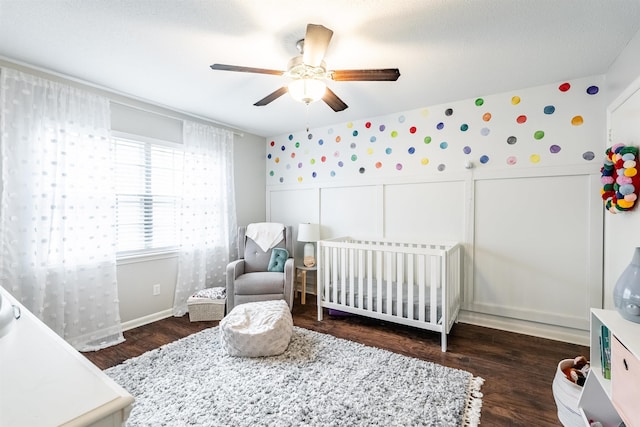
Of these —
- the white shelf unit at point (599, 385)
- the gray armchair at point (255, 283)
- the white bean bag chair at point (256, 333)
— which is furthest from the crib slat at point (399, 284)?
the white shelf unit at point (599, 385)

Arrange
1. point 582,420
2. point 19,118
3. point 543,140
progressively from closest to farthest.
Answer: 1. point 582,420
2. point 19,118
3. point 543,140

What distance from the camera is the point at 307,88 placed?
1783 mm

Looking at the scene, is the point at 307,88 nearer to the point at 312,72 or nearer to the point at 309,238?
the point at 312,72

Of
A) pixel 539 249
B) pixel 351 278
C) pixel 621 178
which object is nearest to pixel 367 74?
pixel 621 178

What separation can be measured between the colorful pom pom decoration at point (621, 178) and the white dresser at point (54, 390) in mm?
2639

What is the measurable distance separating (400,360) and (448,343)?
60 centimetres

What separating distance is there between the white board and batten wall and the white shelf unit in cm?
119

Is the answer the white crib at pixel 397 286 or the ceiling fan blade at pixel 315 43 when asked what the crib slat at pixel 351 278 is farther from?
the ceiling fan blade at pixel 315 43

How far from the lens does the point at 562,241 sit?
247 centimetres

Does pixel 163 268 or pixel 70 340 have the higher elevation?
pixel 163 268

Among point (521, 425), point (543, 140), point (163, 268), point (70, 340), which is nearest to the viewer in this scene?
point (521, 425)

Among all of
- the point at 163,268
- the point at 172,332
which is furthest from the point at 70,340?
the point at 163,268

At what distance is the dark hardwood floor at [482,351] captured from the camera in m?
1.69

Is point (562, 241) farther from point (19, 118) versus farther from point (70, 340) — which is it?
point (19, 118)
